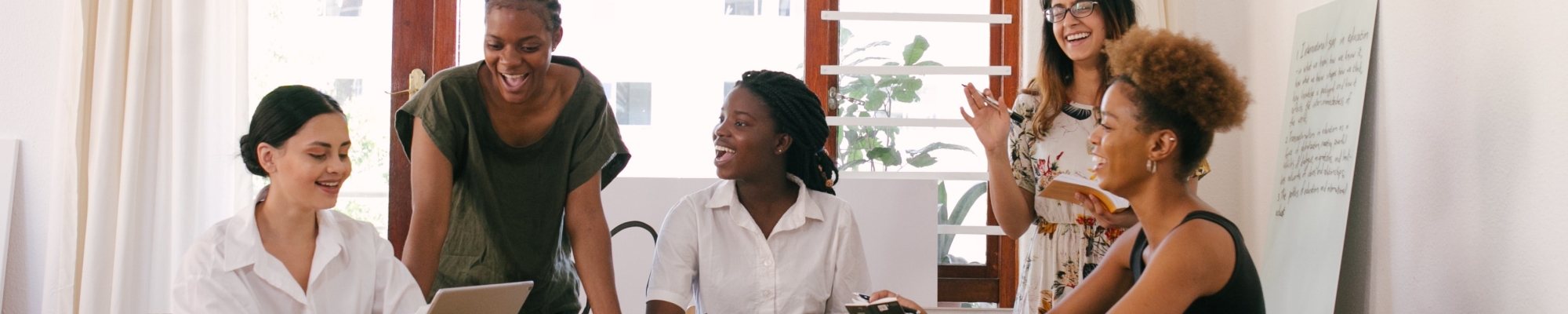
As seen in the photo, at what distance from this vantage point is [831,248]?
7.20ft

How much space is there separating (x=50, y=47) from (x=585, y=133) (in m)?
2.41

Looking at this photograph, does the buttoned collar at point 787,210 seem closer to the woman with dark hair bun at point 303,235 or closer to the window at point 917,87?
the woman with dark hair bun at point 303,235

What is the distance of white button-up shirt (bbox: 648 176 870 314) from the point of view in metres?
2.15

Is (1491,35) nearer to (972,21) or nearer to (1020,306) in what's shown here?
(1020,306)

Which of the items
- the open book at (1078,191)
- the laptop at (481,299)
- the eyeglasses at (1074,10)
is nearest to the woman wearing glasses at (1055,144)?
the eyeglasses at (1074,10)

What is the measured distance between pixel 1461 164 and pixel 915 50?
5.76ft

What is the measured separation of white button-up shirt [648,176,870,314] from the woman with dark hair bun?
0.56m

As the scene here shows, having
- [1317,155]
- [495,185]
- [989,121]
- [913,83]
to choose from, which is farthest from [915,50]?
[495,185]

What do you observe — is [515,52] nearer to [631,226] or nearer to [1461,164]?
[631,226]

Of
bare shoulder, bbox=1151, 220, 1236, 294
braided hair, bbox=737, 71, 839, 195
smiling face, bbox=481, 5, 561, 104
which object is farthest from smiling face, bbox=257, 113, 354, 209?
bare shoulder, bbox=1151, 220, 1236, 294

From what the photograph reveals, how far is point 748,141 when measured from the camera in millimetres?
2252

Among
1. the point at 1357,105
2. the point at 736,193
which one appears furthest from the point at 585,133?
the point at 1357,105

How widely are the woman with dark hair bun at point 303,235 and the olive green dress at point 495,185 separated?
0.39ft

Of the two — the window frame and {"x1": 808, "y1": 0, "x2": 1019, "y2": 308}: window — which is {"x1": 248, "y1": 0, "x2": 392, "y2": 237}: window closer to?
the window frame
